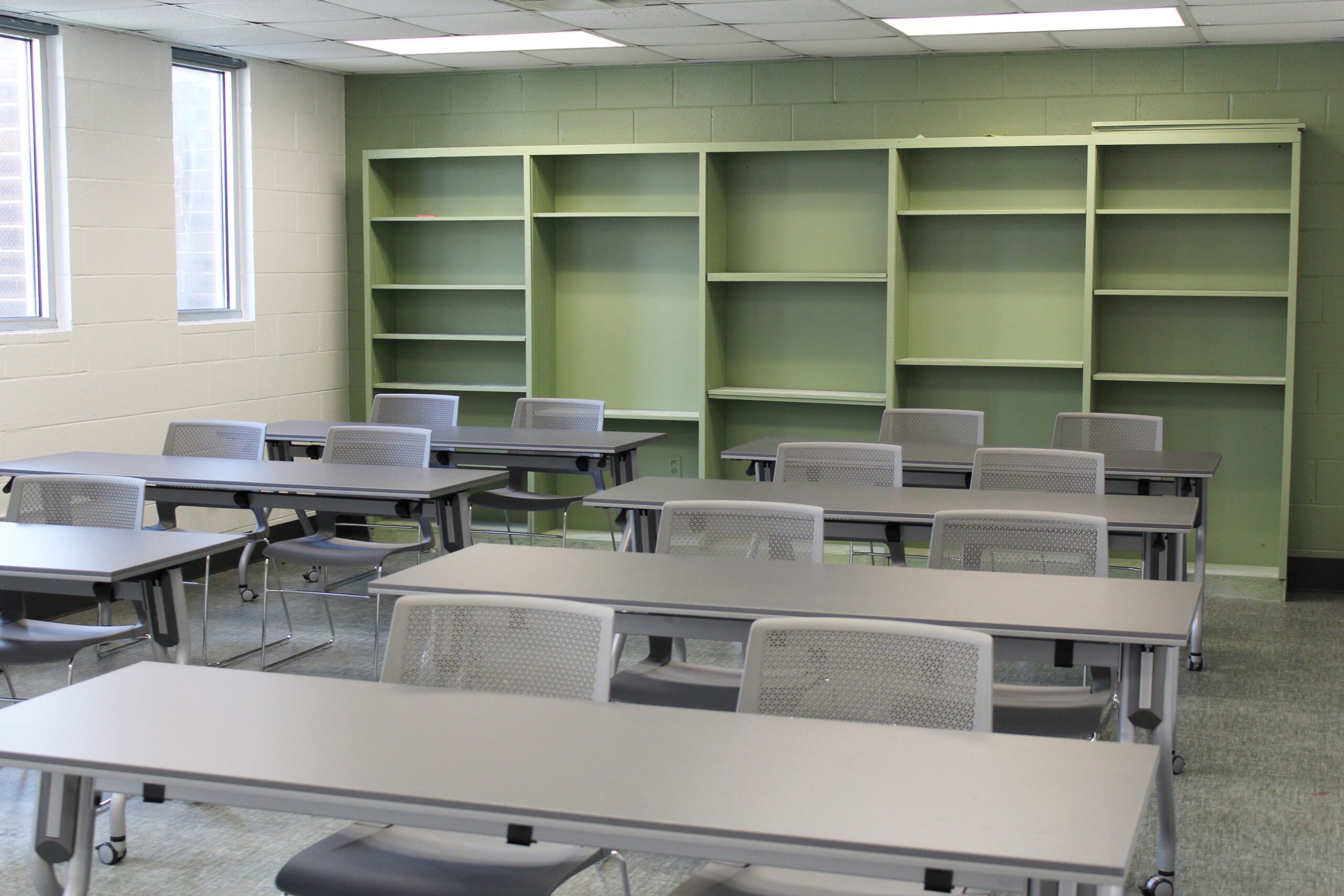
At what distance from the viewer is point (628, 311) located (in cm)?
767

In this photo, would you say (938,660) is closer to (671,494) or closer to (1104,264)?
(671,494)

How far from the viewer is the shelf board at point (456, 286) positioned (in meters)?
7.53

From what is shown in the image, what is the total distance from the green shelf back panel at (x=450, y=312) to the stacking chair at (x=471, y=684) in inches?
208

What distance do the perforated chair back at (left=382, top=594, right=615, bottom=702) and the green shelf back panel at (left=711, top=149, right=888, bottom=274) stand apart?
16.2 ft

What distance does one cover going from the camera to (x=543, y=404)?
21.2 feet

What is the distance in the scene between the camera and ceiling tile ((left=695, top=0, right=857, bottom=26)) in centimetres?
561

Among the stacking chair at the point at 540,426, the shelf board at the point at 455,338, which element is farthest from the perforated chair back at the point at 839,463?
the shelf board at the point at 455,338

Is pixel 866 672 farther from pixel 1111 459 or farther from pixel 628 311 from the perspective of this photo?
pixel 628 311

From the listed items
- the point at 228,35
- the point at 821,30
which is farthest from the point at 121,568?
the point at 821,30

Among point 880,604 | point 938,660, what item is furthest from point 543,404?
point 938,660

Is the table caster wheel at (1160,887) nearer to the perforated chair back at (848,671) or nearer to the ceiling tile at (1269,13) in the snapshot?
the perforated chair back at (848,671)

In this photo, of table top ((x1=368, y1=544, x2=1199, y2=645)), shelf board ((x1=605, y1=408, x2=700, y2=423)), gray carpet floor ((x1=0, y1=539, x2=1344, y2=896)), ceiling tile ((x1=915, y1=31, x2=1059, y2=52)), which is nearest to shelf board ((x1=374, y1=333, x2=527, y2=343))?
shelf board ((x1=605, y1=408, x2=700, y2=423))

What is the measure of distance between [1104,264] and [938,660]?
4.95 meters

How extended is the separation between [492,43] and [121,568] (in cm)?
410
